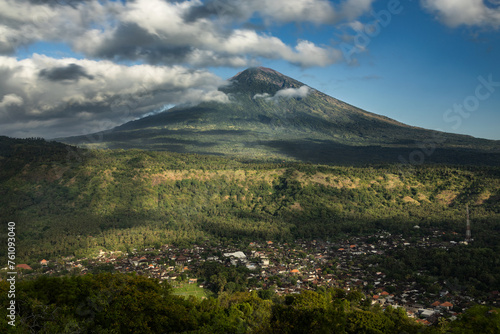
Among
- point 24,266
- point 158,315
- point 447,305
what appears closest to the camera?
point 158,315

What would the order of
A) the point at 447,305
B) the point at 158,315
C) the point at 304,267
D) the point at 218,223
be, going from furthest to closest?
the point at 218,223 → the point at 304,267 → the point at 447,305 → the point at 158,315

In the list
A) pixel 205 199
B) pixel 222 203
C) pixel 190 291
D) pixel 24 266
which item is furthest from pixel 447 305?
pixel 205 199

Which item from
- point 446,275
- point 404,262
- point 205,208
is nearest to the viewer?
point 446,275

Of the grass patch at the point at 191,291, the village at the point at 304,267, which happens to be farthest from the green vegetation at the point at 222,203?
the village at the point at 304,267

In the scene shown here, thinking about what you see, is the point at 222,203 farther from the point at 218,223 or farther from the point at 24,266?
the point at 24,266

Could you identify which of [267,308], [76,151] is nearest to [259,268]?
[267,308]

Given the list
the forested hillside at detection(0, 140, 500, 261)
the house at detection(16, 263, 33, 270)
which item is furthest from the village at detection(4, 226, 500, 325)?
the forested hillside at detection(0, 140, 500, 261)

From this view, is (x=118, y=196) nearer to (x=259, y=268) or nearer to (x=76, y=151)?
(x=76, y=151)

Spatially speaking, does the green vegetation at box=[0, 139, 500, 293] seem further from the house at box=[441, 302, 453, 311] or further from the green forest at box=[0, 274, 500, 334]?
the green forest at box=[0, 274, 500, 334]
